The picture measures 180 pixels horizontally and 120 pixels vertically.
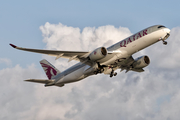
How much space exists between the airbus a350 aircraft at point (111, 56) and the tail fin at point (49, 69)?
339cm

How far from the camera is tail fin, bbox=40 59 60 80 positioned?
53.2m

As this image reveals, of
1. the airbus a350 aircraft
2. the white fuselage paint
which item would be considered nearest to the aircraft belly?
the airbus a350 aircraft

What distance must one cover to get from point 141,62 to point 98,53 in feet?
33.8

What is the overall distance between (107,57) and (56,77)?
12759 mm

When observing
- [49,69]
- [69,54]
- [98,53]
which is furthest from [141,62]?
[49,69]

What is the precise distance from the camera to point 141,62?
156 ft

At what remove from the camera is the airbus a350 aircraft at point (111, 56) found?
40.3 metres

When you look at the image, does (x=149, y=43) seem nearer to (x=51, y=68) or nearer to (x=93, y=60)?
(x=93, y=60)

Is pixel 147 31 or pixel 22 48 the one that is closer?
pixel 22 48

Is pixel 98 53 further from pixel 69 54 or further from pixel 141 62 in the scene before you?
pixel 141 62

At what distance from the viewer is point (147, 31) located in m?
40.6

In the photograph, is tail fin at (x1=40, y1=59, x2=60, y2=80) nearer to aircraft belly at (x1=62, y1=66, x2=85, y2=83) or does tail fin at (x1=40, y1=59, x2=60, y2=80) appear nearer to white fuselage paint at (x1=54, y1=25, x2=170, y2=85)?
aircraft belly at (x1=62, y1=66, x2=85, y2=83)

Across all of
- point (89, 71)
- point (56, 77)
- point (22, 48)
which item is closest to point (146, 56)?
point (89, 71)

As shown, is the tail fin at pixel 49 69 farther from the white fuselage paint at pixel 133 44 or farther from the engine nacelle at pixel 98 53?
the engine nacelle at pixel 98 53
